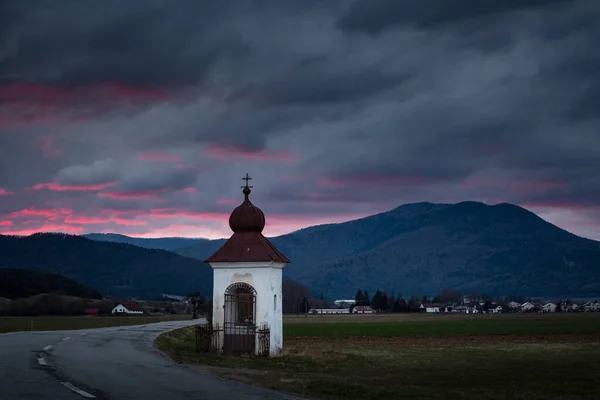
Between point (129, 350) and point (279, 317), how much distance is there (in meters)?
8.44

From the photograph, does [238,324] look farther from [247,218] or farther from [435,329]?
[435,329]

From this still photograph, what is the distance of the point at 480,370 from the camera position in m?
40.2

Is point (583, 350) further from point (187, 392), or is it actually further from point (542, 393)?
point (187, 392)

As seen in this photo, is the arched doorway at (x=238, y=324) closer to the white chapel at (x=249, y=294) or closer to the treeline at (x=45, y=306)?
the white chapel at (x=249, y=294)

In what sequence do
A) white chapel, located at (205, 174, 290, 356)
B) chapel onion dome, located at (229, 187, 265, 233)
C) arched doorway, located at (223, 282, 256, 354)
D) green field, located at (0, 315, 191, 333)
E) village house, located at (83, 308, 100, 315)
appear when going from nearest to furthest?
white chapel, located at (205, 174, 290, 356) → arched doorway, located at (223, 282, 256, 354) → chapel onion dome, located at (229, 187, 265, 233) → green field, located at (0, 315, 191, 333) → village house, located at (83, 308, 100, 315)

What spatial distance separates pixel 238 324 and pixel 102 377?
1661 cm

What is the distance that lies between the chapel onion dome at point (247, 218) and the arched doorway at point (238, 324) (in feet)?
9.71

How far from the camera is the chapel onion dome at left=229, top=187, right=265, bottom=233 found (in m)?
41.6

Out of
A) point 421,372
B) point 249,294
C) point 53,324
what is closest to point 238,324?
point 249,294

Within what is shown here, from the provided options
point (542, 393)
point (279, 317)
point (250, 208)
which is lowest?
point (542, 393)

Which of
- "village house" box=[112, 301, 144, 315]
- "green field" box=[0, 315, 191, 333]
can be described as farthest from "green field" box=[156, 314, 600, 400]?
"village house" box=[112, 301, 144, 315]

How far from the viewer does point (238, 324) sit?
40344mm

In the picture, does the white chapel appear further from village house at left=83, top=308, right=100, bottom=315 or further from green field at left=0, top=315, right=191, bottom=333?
village house at left=83, top=308, right=100, bottom=315

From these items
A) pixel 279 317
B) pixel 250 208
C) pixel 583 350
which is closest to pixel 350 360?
pixel 279 317
